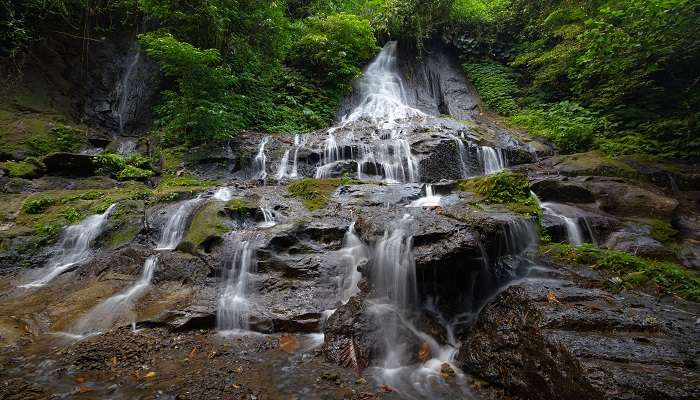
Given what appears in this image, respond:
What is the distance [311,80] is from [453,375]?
14.5m

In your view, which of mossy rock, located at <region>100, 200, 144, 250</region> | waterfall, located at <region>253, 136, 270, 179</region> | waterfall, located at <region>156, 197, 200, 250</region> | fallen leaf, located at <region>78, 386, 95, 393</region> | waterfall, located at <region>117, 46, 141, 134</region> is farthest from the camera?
waterfall, located at <region>117, 46, 141, 134</region>

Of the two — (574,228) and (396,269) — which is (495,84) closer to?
(574,228)

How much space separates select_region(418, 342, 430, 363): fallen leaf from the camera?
387 cm

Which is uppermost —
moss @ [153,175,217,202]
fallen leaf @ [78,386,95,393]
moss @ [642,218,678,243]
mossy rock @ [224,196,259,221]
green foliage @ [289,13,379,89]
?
green foliage @ [289,13,379,89]

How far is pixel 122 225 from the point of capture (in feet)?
23.0

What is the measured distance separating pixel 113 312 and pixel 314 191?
4.31 meters

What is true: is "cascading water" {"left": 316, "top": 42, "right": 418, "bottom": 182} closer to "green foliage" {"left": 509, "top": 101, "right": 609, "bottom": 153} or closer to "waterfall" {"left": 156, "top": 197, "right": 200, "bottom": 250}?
"waterfall" {"left": 156, "top": 197, "right": 200, "bottom": 250}

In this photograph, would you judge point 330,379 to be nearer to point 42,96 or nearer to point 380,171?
point 380,171

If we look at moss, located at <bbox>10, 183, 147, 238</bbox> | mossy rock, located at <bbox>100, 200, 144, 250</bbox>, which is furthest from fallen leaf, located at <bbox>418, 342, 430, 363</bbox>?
moss, located at <bbox>10, 183, 147, 238</bbox>

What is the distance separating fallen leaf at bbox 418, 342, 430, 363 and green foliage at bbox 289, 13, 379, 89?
1324cm

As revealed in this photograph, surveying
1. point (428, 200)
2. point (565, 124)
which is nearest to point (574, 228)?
point (428, 200)

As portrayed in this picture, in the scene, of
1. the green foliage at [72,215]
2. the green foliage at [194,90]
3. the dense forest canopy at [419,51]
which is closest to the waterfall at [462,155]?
the dense forest canopy at [419,51]

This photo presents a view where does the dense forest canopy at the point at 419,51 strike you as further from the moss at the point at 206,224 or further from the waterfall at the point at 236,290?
the waterfall at the point at 236,290

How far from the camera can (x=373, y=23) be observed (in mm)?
18438
